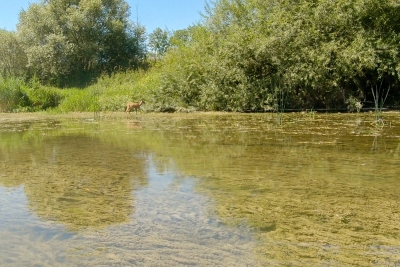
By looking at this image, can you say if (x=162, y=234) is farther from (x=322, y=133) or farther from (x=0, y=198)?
(x=322, y=133)

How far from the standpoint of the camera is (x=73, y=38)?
95.5ft

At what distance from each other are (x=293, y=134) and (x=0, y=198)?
19.7 feet

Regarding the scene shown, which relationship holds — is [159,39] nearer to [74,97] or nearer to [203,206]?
[74,97]

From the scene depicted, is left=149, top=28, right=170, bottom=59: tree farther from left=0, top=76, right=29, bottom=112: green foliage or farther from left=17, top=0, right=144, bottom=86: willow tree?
left=0, top=76, right=29, bottom=112: green foliage

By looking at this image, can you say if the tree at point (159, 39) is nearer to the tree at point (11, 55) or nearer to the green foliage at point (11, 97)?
the tree at point (11, 55)

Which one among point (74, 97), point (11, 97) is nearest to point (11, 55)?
point (11, 97)

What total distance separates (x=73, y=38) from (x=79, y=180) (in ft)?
86.6

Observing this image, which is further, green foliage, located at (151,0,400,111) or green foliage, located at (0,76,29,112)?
green foliage, located at (0,76,29,112)

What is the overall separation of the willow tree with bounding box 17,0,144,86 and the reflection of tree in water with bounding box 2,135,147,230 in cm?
2216

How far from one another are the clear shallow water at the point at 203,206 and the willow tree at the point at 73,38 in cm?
A: 2258

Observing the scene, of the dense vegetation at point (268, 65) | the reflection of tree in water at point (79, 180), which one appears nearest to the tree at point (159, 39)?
the dense vegetation at point (268, 65)

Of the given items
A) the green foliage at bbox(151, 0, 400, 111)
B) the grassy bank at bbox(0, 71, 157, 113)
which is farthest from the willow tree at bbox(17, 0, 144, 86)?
the green foliage at bbox(151, 0, 400, 111)

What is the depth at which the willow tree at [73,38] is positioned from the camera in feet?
91.3

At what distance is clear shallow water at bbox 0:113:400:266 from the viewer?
2.52 meters
